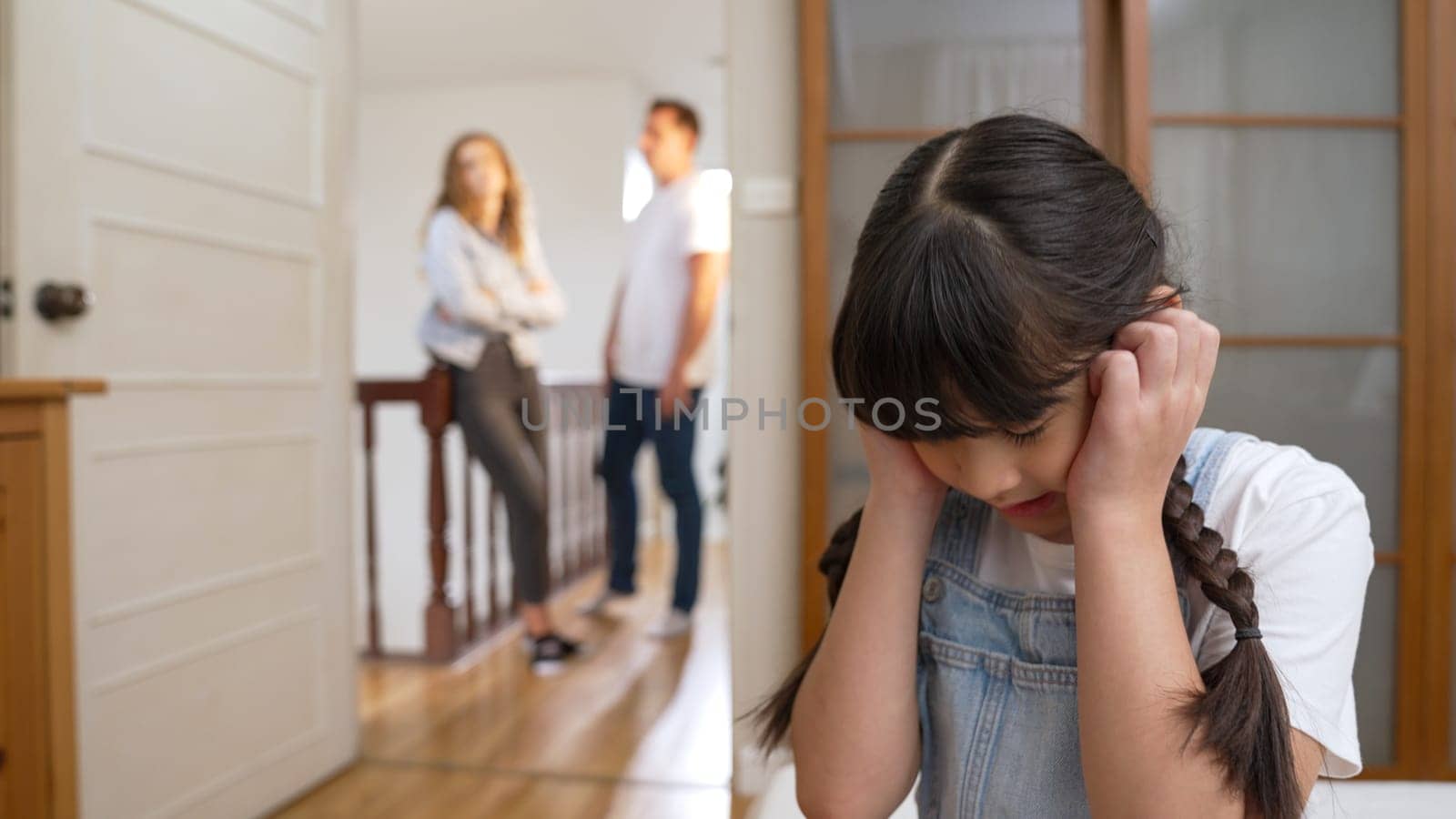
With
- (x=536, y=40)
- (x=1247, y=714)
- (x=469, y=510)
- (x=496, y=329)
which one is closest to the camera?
(x=1247, y=714)

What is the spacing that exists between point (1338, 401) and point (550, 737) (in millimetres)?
1760

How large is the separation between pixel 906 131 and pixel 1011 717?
135 cm

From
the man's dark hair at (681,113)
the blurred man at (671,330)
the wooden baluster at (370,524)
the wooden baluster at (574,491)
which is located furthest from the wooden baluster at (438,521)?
the wooden baluster at (574,491)

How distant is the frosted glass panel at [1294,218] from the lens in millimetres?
1802

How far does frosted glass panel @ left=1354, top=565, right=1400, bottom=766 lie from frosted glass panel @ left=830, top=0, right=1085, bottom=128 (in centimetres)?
101

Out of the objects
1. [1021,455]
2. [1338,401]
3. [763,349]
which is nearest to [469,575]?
[763,349]

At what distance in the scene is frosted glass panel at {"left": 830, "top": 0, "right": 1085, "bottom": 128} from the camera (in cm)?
181

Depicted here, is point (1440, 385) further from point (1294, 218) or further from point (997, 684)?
point (997, 684)

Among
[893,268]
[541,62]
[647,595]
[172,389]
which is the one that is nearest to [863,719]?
[893,268]

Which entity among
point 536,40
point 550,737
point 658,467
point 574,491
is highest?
point 536,40

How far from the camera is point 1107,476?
1.85ft

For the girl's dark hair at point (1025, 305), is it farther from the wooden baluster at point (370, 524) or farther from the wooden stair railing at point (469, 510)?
the wooden baluster at point (370, 524)

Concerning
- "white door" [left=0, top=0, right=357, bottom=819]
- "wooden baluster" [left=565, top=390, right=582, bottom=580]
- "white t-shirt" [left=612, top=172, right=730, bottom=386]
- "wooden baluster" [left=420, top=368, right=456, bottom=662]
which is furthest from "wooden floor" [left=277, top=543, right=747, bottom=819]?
"wooden baluster" [left=565, top=390, right=582, bottom=580]

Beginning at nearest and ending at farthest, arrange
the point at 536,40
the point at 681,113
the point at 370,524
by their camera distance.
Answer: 1. the point at 370,524
2. the point at 681,113
3. the point at 536,40
